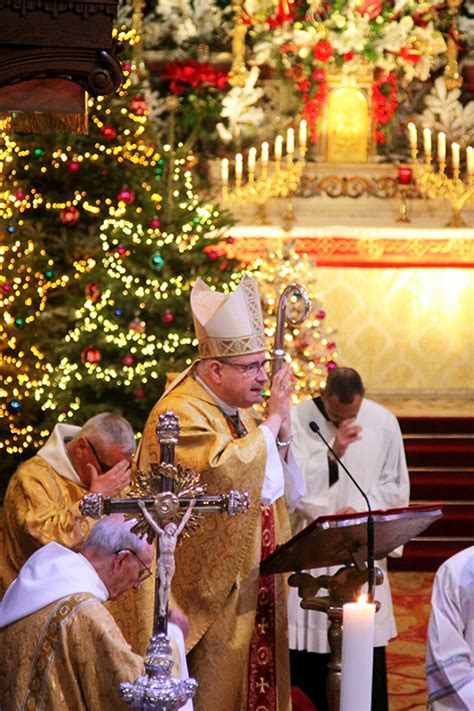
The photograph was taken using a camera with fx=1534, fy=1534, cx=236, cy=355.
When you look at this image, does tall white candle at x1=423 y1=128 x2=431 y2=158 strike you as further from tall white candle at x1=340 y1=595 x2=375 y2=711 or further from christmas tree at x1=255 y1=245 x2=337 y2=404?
tall white candle at x1=340 y1=595 x2=375 y2=711

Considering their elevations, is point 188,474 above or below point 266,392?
above

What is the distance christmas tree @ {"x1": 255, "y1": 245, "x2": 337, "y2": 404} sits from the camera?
32.6 feet

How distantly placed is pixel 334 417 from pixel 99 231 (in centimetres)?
405

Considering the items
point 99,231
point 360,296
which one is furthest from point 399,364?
point 99,231

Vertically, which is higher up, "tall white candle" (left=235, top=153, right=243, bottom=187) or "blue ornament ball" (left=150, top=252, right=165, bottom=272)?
"tall white candle" (left=235, top=153, right=243, bottom=187)

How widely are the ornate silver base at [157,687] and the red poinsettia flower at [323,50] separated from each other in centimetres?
1031

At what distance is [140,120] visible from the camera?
10.3 m

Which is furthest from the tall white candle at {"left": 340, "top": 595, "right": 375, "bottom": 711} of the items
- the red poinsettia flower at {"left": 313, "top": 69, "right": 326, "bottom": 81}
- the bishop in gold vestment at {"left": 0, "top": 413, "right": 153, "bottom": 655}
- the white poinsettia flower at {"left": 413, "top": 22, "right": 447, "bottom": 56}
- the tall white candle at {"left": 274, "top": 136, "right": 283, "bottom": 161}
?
the white poinsettia flower at {"left": 413, "top": 22, "right": 447, "bottom": 56}

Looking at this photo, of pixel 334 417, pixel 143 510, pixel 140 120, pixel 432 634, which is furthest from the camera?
pixel 140 120

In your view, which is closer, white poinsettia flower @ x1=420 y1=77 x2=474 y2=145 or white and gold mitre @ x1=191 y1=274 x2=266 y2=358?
white and gold mitre @ x1=191 y1=274 x2=266 y2=358

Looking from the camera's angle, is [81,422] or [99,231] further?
[99,231]

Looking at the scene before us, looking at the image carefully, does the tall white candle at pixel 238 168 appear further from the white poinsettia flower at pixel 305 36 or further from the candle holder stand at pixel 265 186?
the white poinsettia flower at pixel 305 36

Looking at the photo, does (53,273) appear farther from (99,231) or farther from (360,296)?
(360,296)

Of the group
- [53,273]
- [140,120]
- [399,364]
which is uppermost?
[140,120]
